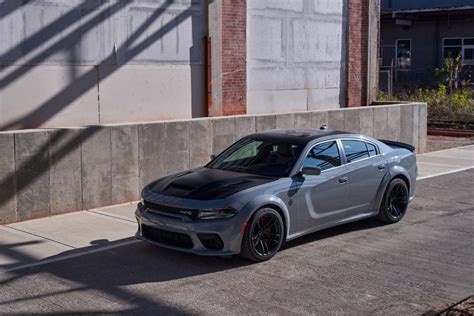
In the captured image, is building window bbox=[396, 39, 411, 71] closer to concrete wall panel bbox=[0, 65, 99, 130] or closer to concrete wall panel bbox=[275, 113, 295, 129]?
concrete wall panel bbox=[275, 113, 295, 129]

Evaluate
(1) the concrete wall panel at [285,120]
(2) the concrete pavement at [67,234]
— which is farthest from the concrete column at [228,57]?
(2) the concrete pavement at [67,234]

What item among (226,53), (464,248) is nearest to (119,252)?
(464,248)

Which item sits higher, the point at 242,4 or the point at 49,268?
the point at 242,4

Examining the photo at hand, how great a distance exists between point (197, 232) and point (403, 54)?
3927cm

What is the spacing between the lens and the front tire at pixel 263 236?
823cm

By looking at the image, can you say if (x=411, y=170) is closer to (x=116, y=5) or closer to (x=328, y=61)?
(x=116, y=5)

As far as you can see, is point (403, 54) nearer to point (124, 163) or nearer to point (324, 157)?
point (124, 163)

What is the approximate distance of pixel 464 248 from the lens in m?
9.30

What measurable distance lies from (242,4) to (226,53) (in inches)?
47.9

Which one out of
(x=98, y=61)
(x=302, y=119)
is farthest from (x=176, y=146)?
(x=302, y=119)

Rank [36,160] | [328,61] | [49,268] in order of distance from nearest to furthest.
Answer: [49,268]
[36,160]
[328,61]

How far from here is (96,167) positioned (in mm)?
11758

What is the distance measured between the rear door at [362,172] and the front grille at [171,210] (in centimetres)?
248

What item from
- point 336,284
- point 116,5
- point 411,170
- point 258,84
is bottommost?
point 336,284
